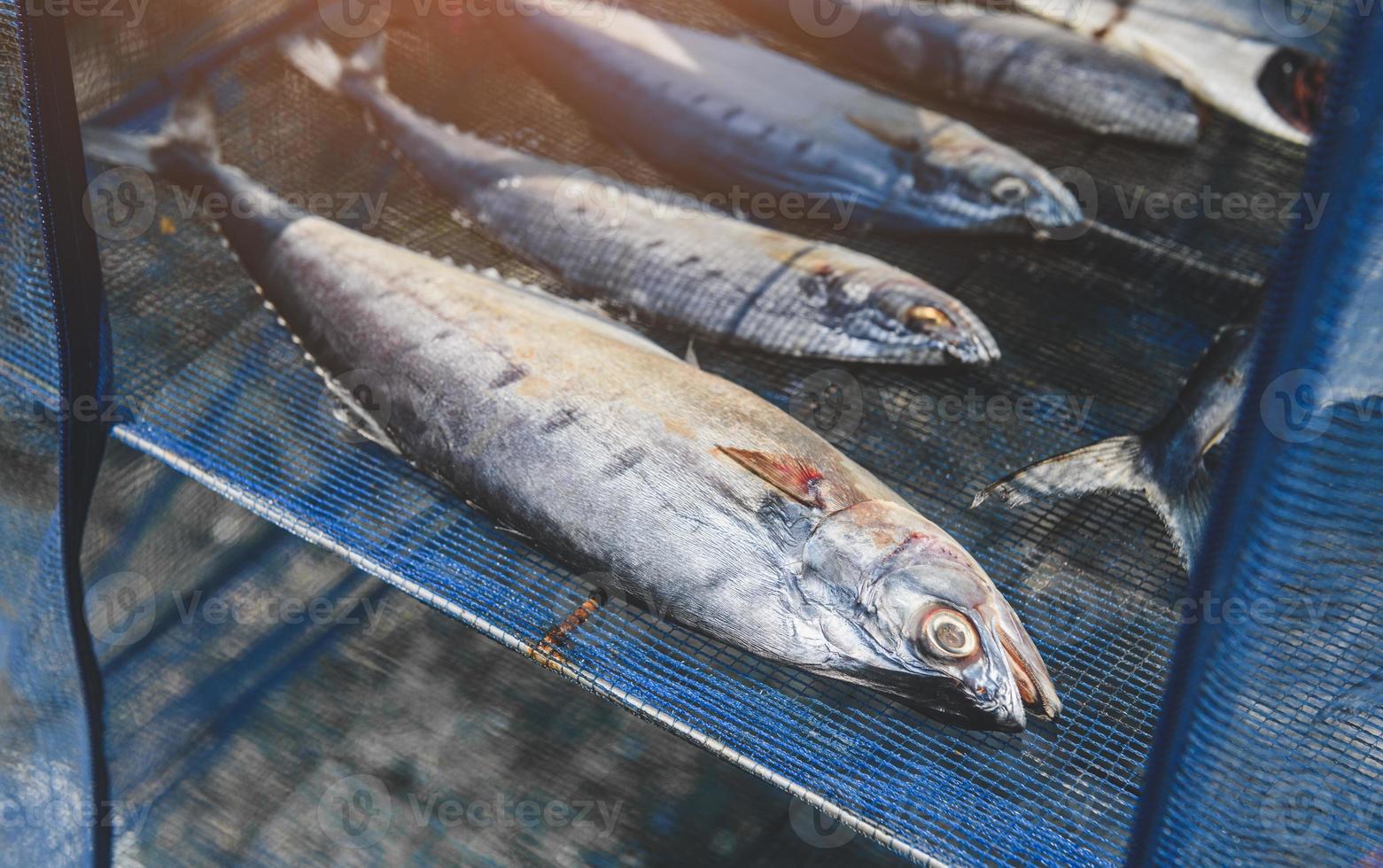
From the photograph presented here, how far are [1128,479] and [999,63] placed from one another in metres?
2.41

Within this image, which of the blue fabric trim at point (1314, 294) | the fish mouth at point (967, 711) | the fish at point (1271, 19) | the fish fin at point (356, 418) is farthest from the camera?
the fish at point (1271, 19)

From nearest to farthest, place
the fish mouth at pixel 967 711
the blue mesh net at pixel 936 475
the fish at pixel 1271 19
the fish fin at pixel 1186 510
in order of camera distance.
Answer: the blue mesh net at pixel 936 475, the fish mouth at pixel 967 711, the fish fin at pixel 1186 510, the fish at pixel 1271 19

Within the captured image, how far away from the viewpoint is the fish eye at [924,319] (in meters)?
3.59

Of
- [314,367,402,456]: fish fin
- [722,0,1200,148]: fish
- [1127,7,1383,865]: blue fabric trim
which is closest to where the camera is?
[1127,7,1383,865]: blue fabric trim

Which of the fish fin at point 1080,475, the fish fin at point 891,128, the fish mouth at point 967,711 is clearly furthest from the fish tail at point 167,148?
the fish mouth at point 967,711

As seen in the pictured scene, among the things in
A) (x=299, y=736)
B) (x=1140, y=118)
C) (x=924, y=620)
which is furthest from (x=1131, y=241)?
(x=299, y=736)

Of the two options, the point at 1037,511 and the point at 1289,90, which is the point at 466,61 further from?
the point at 1289,90

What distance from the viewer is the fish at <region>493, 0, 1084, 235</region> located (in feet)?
13.6

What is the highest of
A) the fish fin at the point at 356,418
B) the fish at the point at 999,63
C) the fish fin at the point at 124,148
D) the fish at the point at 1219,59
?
the fish at the point at 1219,59

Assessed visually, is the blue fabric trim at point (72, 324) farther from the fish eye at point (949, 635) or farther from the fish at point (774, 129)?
the fish eye at point (949, 635)

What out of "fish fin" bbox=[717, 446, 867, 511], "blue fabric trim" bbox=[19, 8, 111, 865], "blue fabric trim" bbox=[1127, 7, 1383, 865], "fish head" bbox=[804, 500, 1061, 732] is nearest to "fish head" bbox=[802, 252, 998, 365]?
"fish fin" bbox=[717, 446, 867, 511]

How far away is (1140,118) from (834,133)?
50.7 inches

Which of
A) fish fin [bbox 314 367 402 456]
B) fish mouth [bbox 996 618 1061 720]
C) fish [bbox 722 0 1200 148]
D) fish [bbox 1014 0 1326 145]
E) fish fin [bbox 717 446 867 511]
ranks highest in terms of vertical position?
fish [bbox 1014 0 1326 145]

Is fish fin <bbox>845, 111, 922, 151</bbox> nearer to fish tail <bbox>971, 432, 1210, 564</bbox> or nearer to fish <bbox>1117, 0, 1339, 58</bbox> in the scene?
fish <bbox>1117, 0, 1339, 58</bbox>
